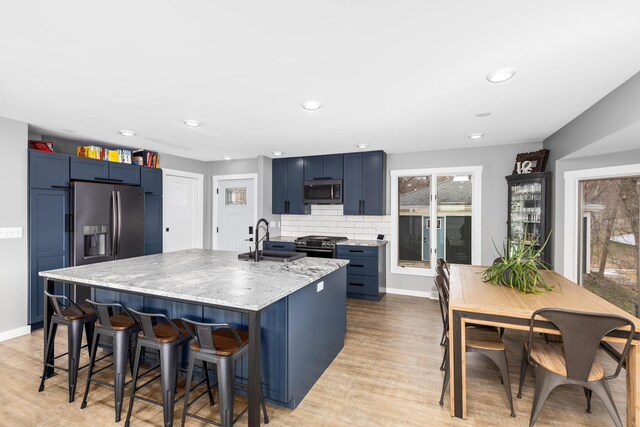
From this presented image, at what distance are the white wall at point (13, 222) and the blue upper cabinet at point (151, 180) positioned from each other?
54.4 inches

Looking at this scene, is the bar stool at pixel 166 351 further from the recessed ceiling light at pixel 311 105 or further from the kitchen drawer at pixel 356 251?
the kitchen drawer at pixel 356 251

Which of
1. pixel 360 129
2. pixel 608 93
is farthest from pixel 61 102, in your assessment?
pixel 608 93

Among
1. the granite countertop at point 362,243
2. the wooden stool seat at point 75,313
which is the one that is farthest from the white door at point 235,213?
the wooden stool seat at point 75,313

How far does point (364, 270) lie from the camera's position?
4578mm

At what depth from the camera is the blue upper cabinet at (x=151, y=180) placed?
4.57m

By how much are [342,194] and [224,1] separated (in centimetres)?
379

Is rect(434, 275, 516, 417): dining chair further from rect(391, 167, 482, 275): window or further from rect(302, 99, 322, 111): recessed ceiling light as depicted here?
rect(391, 167, 482, 275): window

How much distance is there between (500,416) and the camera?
2045mm

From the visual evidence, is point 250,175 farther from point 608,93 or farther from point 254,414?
point 608,93

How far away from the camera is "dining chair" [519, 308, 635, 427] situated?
167 centimetres

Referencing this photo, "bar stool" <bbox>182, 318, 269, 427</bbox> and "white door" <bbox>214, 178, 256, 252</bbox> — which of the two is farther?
"white door" <bbox>214, 178, 256, 252</bbox>

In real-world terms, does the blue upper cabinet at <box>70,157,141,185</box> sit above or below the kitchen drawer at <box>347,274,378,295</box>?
above

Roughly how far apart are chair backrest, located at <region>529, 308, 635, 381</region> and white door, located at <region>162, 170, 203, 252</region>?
5210mm

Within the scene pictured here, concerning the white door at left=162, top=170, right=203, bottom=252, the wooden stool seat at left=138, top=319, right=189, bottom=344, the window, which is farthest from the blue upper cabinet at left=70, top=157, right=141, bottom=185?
the window
